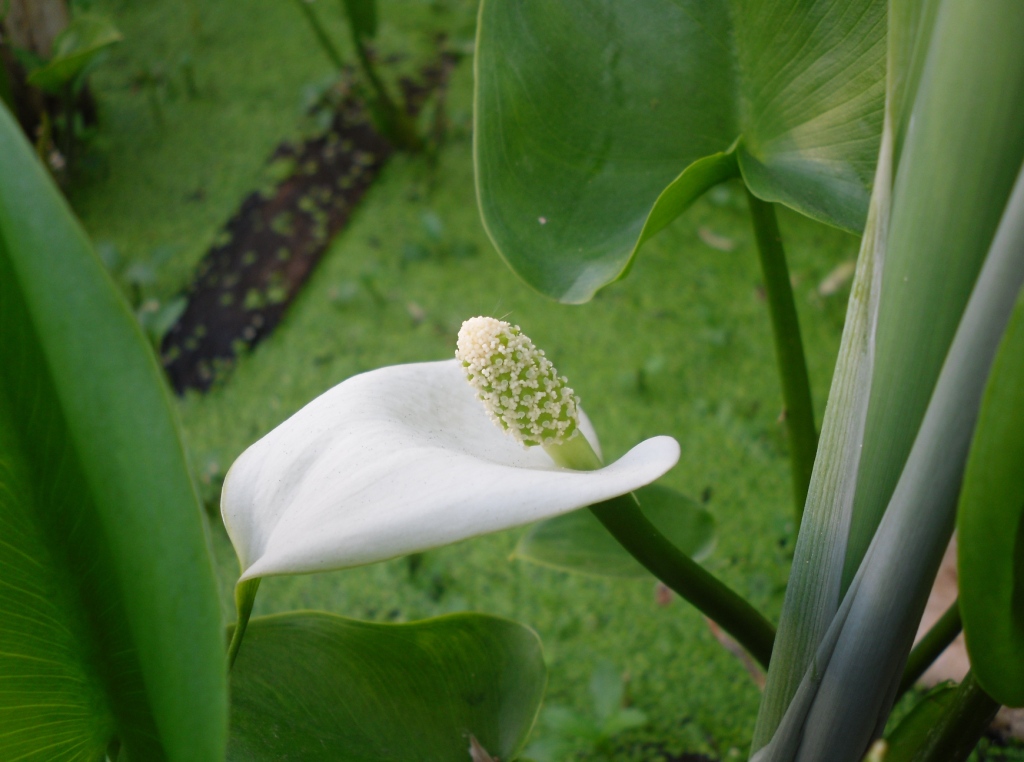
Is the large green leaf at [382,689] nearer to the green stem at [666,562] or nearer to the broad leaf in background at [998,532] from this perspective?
the green stem at [666,562]

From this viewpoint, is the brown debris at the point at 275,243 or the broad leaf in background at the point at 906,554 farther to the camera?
the brown debris at the point at 275,243

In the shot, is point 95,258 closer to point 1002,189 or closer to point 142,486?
point 142,486

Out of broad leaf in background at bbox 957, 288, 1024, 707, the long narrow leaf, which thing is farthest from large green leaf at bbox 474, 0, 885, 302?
broad leaf in background at bbox 957, 288, 1024, 707

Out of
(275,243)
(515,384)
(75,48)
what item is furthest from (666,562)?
(75,48)

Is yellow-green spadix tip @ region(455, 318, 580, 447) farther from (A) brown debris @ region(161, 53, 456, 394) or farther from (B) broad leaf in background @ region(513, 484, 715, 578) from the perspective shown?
(A) brown debris @ region(161, 53, 456, 394)

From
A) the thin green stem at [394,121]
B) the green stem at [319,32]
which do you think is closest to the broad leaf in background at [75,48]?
the green stem at [319,32]

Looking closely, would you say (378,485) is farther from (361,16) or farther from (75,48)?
(75,48)
